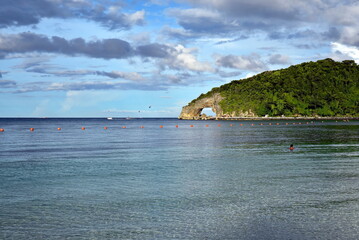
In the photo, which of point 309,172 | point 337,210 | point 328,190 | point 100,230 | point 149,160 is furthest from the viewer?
point 149,160

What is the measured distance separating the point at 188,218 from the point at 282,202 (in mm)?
6099

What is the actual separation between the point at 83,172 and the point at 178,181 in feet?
32.0

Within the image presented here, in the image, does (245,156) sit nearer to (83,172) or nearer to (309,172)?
(309,172)

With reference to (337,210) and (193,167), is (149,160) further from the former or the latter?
(337,210)

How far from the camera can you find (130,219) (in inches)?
714

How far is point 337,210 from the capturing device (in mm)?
19359

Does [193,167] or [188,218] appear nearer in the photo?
[188,218]

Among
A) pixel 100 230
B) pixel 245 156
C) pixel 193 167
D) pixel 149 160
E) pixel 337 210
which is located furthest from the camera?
pixel 245 156

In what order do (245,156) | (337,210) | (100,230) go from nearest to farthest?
(100,230), (337,210), (245,156)

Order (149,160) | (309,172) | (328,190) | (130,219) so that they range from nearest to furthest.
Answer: (130,219) < (328,190) < (309,172) < (149,160)

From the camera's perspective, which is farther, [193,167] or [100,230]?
[193,167]

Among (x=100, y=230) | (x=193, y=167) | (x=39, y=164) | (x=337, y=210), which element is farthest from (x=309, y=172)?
(x=39, y=164)

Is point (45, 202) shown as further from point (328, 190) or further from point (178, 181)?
point (328, 190)

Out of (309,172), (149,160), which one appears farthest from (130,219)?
(149,160)
